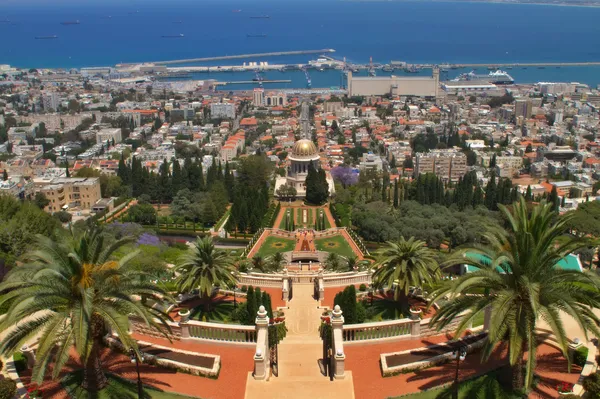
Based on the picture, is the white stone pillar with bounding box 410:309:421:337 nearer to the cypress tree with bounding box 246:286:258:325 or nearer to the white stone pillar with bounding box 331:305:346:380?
the white stone pillar with bounding box 331:305:346:380

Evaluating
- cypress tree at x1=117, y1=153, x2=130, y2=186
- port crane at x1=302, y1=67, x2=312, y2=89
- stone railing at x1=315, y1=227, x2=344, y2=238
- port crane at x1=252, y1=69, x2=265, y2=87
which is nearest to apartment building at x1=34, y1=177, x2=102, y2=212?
cypress tree at x1=117, y1=153, x2=130, y2=186

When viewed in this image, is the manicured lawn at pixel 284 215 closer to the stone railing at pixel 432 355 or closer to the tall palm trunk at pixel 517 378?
the stone railing at pixel 432 355

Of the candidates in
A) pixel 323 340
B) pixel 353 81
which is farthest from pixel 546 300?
pixel 353 81

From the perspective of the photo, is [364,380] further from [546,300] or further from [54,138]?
[54,138]

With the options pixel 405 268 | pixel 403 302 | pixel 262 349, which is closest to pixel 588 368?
pixel 405 268

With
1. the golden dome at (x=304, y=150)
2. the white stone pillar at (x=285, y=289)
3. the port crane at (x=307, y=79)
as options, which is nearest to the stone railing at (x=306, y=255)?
the white stone pillar at (x=285, y=289)
